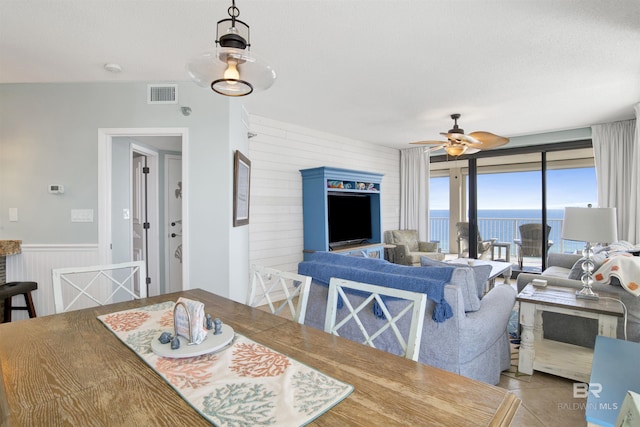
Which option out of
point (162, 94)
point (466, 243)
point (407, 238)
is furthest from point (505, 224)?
point (162, 94)

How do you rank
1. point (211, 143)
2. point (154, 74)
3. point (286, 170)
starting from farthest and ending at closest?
1. point (286, 170)
2. point (211, 143)
3. point (154, 74)

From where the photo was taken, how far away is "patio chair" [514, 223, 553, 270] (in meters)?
5.50

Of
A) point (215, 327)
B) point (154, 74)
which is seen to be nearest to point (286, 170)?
point (154, 74)

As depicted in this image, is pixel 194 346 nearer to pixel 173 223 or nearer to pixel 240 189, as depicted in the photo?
pixel 240 189

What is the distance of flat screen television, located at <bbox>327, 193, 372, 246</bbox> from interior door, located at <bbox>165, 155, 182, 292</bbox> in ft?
6.99

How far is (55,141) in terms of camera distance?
124 inches

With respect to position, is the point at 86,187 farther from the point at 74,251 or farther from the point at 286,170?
the point at 286,170

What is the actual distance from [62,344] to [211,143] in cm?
→ 231

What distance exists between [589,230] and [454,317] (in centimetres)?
152

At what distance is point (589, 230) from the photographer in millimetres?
2607

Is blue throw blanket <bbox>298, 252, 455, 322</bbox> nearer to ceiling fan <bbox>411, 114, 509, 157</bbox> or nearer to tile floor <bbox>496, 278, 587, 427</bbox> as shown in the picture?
tile floor <bbox>496, 278, 587, 427</bbox>

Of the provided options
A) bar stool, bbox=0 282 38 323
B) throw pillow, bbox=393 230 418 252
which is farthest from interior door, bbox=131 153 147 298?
throw pillow, bbox=393 230 418 252

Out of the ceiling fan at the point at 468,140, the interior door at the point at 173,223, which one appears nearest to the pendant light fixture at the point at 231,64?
the ceiling fan at the point at 468,140

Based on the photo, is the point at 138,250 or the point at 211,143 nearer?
the point at 211,143
